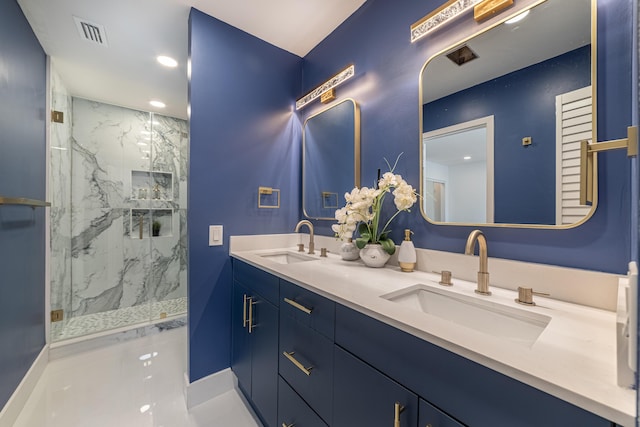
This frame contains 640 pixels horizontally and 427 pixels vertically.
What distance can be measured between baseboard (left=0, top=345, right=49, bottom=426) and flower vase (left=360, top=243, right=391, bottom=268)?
2.07 meters

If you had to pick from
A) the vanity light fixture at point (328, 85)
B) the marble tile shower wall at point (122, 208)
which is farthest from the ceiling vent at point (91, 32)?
the vanity light fixture at point (328, 85)

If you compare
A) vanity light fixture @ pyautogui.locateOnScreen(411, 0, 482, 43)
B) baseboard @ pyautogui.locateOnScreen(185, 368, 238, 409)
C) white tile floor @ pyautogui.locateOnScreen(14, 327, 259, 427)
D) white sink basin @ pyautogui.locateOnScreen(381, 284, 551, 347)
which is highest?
vanity light fixture @ pyautogui.locateOnScreen(411, 0, 482, 43)

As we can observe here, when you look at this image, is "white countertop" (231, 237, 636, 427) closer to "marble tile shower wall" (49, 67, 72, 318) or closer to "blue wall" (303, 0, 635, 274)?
"blue wall" (303, 0, 635, 274)

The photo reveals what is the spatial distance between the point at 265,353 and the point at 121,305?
257cm

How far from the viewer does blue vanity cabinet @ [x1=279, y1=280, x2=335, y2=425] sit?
2.86ft

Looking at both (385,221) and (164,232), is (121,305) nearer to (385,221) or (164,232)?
(164,232)

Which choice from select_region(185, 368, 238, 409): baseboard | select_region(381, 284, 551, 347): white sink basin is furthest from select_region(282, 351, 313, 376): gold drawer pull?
select_region(185, 368, 238, 409): baseboard

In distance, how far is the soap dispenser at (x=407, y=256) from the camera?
1195 millimetres

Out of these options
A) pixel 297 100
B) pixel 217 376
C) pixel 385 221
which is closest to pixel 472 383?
pixel 385 221

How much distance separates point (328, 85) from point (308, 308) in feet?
4.98

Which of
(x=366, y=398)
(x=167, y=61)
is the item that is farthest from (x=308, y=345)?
(x=167, y=61)

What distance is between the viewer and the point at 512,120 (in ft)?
3.15

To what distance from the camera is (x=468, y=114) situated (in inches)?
43.3

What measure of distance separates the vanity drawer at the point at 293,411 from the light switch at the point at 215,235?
3.00 ft
